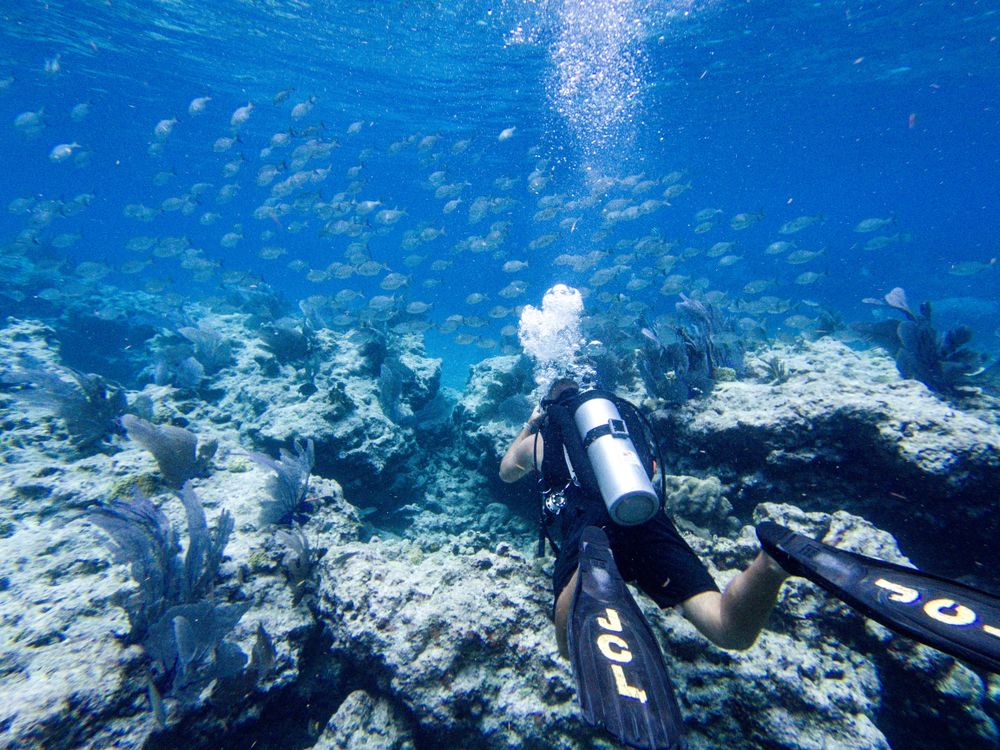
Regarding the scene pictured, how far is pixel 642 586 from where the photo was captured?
2754 millimetres

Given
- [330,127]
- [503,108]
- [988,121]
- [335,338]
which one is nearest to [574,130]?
[503,108]

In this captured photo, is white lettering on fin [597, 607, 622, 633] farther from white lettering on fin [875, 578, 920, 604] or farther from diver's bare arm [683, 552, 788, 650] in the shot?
white lettering on fin [875, 578, 920, 604]

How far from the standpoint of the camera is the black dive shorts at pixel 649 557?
2545mm

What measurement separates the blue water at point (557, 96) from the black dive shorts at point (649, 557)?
A: 11325 millimetres

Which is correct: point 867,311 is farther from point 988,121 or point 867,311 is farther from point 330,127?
point 330,127

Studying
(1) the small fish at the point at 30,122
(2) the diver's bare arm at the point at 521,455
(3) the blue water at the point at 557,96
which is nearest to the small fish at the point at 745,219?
(3) the blue water at the point at 557,96

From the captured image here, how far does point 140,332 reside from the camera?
1332 centimetres

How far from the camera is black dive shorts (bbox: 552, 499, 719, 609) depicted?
8.35 ft

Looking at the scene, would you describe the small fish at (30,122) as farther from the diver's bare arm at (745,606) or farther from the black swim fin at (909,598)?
the black swim fin at (909,598)

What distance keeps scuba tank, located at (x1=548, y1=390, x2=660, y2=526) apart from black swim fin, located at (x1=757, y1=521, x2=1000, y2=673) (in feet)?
2.59

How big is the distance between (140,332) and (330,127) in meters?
29.3

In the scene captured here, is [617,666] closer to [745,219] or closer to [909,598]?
[909,598]

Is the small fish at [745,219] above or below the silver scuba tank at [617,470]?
above

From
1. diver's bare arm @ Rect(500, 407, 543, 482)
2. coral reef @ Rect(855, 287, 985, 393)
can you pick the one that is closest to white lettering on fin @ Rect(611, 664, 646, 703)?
diver's bare arm @ Rect(500, 407, 543, 482)
